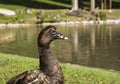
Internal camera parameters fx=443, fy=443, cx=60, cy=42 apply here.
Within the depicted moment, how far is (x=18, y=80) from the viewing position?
30.3 ft

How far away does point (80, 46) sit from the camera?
30.2 metres

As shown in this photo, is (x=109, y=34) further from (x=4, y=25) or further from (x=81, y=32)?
(x=4, y=25)

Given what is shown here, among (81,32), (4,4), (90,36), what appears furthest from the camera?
(4,4)

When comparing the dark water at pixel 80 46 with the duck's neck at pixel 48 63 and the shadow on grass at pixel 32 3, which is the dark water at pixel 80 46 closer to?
the duck's neck at pixel 48 63

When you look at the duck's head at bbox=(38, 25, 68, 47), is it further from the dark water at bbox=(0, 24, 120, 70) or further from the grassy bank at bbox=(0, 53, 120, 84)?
the dark water at bbox=(0, 24, 120, 70)

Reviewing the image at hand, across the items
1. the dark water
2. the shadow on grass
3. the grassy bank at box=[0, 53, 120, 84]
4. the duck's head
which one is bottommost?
the dark water

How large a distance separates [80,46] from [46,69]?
2123 centimetres

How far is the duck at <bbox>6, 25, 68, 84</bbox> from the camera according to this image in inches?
354

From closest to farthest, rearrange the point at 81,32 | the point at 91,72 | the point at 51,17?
the point at 91,72 → the point at 81,32 → the point at 51,17

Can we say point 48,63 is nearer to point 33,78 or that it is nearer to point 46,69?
point 46,69

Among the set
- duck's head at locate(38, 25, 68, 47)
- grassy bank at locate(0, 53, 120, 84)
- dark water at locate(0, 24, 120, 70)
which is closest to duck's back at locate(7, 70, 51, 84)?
duck's head at locate(38, 25, 68, 47)

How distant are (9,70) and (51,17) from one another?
36046 millimetres

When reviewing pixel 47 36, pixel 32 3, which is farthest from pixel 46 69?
pixel 32 3

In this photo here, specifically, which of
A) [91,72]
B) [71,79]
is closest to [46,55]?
[71,79]
